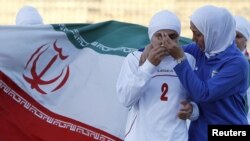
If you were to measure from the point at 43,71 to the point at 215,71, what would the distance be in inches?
67.3

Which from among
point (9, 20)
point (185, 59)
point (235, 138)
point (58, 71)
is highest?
point (9, 20)

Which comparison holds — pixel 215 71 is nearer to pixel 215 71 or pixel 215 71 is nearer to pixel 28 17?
pixel 215 71

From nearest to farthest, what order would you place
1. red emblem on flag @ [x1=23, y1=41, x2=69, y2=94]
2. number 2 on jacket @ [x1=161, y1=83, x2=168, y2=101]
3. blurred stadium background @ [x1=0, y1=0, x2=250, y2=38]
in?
number 2 on jacket @ [x1=161, y1=83, x2=168, y2=101]
red emblem on flag @ [x1=23, y1=41, x2=69, y2=94]
blurred stadium background @ [x1=0, y1=0, x2=250, y2=38]

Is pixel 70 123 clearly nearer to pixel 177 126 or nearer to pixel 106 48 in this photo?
pixel 106 48

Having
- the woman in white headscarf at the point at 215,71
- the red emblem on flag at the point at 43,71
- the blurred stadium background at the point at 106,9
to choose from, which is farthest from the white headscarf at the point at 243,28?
the blurred stadium background at the point at 106,9

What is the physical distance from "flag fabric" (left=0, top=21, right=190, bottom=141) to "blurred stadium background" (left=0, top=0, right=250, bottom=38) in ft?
33.0

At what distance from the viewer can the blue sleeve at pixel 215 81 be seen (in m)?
4.06

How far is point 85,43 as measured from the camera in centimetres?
568

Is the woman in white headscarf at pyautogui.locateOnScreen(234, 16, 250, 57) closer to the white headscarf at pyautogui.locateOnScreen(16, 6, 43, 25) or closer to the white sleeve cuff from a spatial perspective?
the white sleeve cuff

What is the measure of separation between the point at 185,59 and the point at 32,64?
1720 millimetres

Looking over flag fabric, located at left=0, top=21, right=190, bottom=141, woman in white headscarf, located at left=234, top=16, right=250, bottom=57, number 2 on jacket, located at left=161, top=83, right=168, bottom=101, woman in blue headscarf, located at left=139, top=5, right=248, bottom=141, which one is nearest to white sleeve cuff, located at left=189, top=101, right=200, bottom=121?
woman in blue headscarf, located at left=139, top=5, right=248, bottom=141

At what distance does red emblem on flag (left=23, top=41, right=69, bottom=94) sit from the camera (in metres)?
5.53

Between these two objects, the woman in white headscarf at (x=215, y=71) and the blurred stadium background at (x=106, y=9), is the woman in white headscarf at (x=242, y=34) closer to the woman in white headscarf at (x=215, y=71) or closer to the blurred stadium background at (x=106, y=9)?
the woman in white headscarf at (x=215, y=71)

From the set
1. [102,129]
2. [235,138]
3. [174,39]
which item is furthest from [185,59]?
[102,129]
